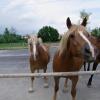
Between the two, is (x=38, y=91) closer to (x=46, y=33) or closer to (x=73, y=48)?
(x=73, y=48)

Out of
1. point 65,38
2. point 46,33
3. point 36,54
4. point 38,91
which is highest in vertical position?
point 65,38

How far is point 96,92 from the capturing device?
29.0ft

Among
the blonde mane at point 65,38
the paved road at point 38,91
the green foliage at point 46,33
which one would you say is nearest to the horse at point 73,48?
the blonde mane at point 65,38

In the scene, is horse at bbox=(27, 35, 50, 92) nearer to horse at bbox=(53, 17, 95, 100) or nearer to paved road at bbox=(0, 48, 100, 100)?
paved road at bbox=(0, 48, 100, 100)

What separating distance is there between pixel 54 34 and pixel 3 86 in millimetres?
13318

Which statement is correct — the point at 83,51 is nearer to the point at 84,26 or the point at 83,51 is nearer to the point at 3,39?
the point at 84,26

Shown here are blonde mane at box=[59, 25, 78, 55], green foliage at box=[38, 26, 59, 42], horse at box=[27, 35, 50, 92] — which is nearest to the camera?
blonde mane at box=[59, 25, 78, 55]

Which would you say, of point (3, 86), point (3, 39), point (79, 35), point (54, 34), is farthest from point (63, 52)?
point (3, 39)

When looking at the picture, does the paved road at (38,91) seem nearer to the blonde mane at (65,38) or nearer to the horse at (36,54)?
the horse at (36,54)

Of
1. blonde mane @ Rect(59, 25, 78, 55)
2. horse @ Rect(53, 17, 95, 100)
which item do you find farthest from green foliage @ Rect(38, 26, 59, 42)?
blonde mane @ Rect(59, 25, 78, 55)

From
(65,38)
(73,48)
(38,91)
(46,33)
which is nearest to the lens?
(73,48)

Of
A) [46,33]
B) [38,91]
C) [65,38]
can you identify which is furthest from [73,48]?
[46,33]

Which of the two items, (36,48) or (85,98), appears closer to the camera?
(85,98)

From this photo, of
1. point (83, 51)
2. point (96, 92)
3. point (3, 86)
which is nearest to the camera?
point (83, 51)
